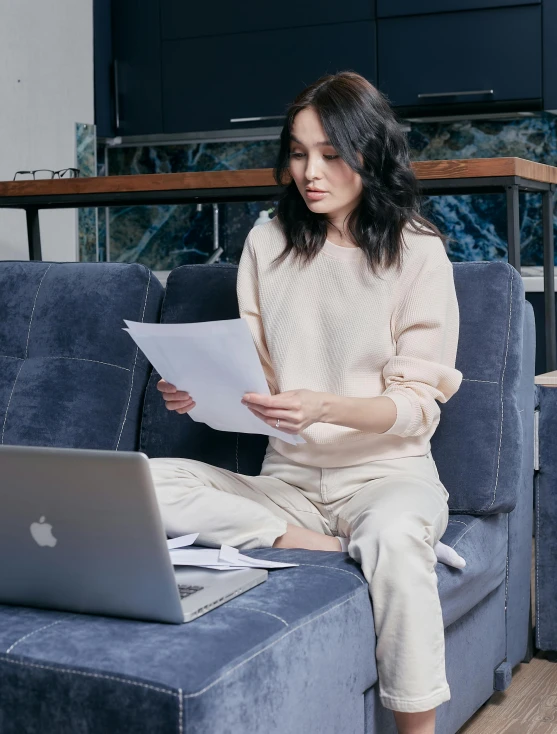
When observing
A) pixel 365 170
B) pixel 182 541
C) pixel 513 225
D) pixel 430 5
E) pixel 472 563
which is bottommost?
pixel 472 563

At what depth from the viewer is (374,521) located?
62.5 inches

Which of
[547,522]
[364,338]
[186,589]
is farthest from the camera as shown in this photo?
[547,522]

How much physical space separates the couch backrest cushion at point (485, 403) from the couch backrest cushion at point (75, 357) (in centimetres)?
66

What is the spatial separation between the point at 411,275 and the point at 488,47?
269 centimetres

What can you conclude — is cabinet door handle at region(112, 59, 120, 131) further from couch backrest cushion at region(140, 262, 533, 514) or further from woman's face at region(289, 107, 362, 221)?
woman's face at region(289, 107, 362, 221)

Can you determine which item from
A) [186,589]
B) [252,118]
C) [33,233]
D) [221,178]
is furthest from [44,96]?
[186,589]

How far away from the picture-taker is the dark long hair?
1815 millimetres

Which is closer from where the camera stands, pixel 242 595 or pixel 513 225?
pixel 242 595

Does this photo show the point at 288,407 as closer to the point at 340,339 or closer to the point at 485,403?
the point at 340,339

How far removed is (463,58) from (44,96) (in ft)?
5.71

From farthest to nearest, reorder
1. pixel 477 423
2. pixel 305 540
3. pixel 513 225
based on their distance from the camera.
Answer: pixel 513 225 → pixel 477 423 → pixel 305 540

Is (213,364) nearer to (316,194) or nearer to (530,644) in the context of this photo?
(316,194)

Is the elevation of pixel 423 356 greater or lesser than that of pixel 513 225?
lesser

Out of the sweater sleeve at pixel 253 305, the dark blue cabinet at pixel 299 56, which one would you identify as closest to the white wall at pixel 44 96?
the dark blue cabinet at pixel 299 56
